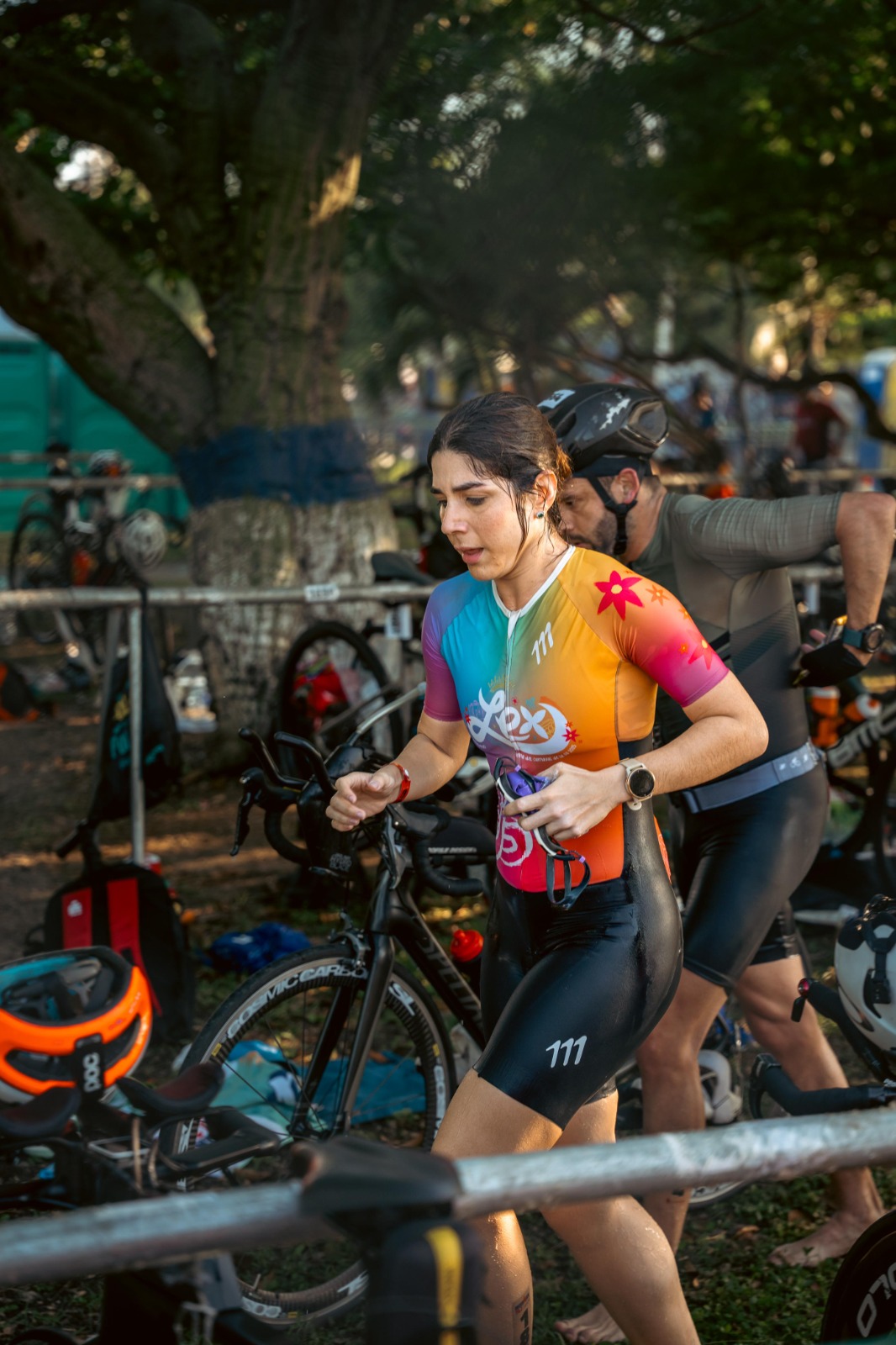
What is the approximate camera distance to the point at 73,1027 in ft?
6.81

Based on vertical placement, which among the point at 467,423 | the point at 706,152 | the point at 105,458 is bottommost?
the point at 467,423

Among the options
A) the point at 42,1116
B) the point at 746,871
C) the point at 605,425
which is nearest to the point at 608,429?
the point at 605,425

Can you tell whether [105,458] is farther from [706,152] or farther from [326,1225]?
[326,1225]

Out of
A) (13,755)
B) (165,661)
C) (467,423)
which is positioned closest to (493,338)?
(165,661)

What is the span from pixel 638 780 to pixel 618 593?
0.38m

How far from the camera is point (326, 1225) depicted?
1.34 meters

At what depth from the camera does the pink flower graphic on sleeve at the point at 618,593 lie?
2.38m

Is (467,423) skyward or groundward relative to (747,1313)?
skyward

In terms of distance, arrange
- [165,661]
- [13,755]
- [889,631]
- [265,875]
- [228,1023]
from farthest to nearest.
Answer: [165,661] → [13,755] → [889,631] → [265,875] → [228,1023]

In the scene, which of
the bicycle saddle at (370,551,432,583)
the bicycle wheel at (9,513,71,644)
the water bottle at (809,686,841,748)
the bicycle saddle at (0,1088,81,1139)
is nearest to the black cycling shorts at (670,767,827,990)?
the bicycle saddle at (0,1088,81,1139)

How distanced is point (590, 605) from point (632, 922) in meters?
0.60

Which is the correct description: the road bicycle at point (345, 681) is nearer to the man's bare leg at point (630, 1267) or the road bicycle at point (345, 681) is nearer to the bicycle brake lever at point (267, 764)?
the bicycle brake lever at point (267, 764)

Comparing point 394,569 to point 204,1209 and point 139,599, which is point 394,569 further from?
point 204,1209

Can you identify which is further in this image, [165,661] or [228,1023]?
[165,661]
